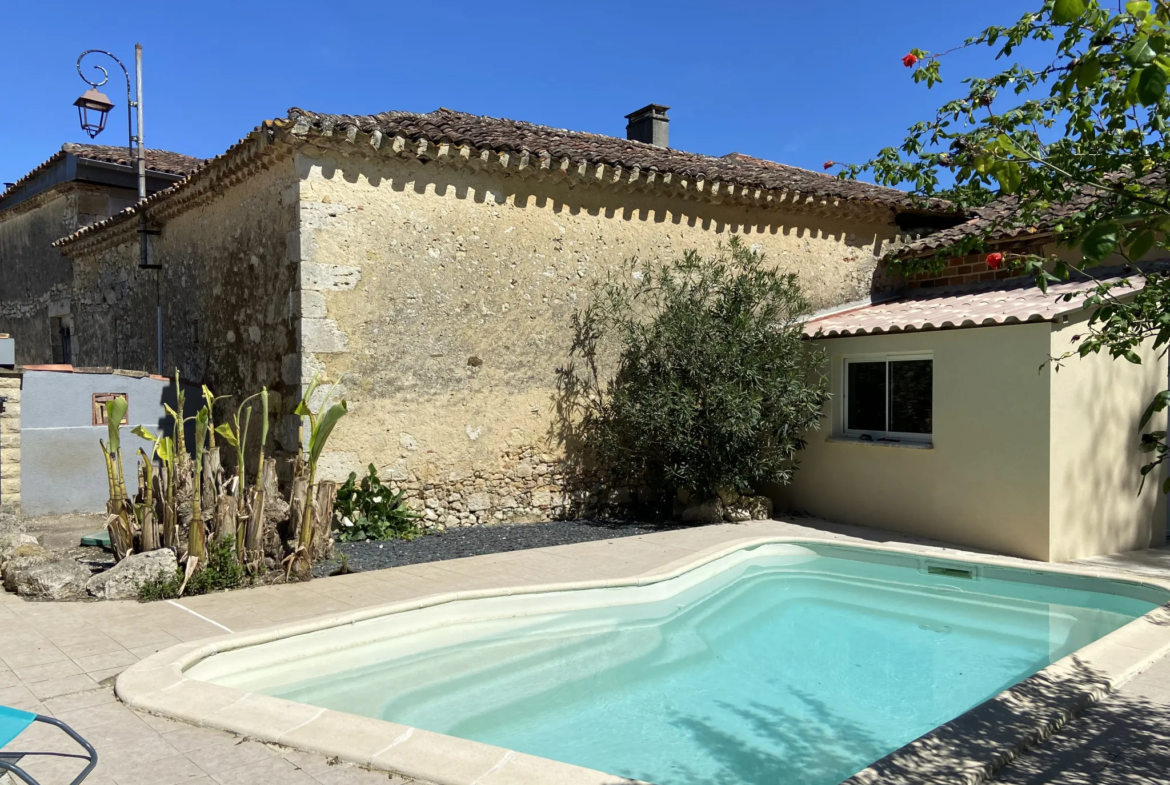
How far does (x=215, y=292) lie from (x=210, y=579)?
5.48 metres

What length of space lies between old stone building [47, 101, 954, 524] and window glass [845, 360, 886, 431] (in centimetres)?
196

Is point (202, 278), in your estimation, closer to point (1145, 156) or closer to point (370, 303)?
point (370, 303)

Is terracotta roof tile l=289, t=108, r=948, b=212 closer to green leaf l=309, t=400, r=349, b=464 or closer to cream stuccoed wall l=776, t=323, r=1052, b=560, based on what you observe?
cream stuccoed wall l=776, t=323, r=1052, b=560

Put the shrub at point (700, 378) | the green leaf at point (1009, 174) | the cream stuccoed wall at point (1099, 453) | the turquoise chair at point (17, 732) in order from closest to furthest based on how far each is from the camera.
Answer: the green leaf at point (1009, 174), the turquoise chair at point (17, 732), the cream stuccoed wall at point (1099, 453), the shrub at point (700, 378)

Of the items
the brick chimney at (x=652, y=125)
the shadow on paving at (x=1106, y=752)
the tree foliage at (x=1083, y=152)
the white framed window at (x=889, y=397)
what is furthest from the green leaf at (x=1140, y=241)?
the brick chimney at (x=652, y=125)

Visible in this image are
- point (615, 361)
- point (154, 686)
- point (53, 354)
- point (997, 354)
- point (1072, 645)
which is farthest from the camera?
point (53, 354)

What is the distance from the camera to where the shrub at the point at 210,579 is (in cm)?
624

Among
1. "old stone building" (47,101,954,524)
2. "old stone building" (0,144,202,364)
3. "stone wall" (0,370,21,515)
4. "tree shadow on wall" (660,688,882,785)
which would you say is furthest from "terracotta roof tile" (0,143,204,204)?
"tree shadow on wall" (660,688,882,785)

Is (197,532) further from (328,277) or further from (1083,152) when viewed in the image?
(1083,152)

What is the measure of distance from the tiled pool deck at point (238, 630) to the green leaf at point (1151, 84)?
9.36 feet

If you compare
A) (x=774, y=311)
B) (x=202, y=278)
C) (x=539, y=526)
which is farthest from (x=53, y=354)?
(x=774, y=311)

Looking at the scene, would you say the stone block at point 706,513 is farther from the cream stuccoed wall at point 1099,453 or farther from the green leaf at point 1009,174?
the green leaf at point 1009,174

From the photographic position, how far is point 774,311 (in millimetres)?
10305

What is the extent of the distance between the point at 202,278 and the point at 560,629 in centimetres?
774
